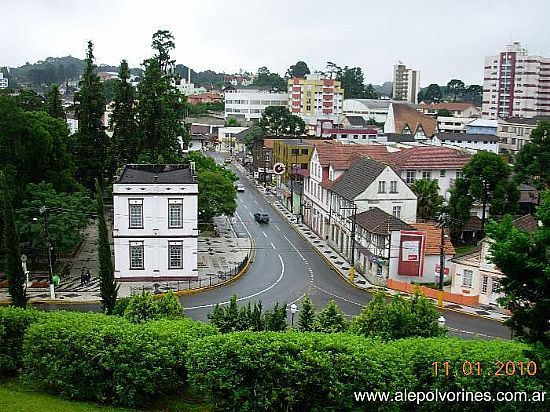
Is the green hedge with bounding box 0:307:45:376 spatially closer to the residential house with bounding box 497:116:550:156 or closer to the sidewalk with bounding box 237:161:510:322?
the sidewalk with bounding box 237:161:510:322

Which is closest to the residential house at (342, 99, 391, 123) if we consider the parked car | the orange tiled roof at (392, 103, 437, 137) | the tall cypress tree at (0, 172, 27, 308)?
the orange tiled roof at (392, 103, 437, 137)

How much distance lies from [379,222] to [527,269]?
2782cm

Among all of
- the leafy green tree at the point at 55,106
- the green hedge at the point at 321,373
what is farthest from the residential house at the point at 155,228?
the leafy green tree at the point at 55,106

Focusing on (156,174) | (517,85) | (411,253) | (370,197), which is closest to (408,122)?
(517,85)

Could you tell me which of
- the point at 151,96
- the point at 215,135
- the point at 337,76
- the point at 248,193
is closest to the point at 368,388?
the point at 151,96

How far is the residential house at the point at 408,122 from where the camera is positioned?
112938 mm

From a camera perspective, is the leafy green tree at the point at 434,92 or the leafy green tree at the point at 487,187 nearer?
the leafy green tree at the point at 487,187

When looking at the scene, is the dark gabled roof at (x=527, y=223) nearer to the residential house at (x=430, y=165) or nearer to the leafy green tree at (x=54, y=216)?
the residential house at (x=430, y=165)

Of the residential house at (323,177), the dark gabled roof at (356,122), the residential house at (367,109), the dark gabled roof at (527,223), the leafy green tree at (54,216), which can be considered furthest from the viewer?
the residential house at (367,109)

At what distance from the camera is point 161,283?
3862 cm

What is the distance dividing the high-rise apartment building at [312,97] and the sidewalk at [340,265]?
225ft

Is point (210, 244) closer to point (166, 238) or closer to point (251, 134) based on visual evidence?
point (166, 238)

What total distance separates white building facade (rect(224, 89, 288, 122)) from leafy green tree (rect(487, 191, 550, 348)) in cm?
13334

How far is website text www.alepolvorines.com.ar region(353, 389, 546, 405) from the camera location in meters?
17.1
